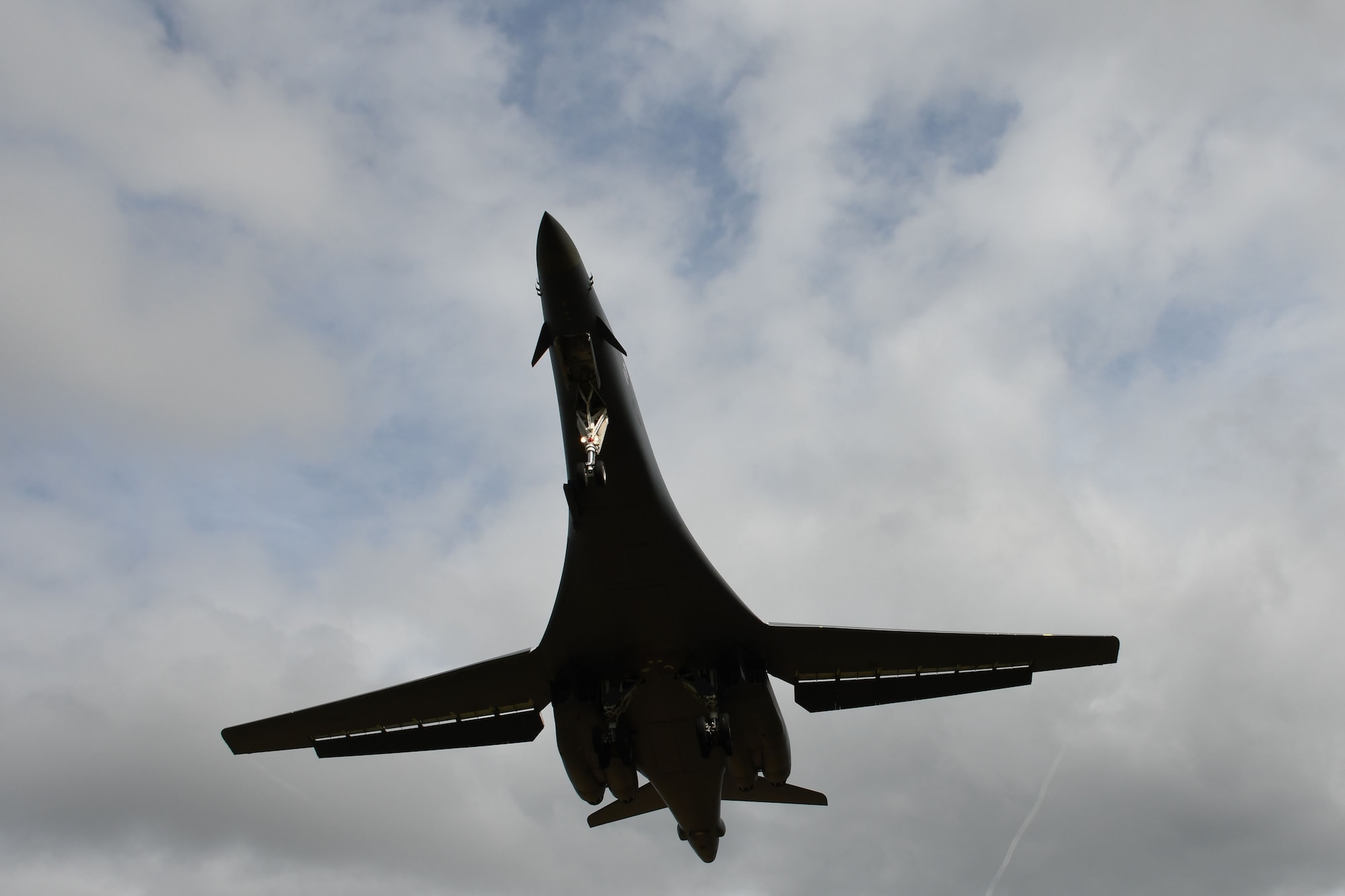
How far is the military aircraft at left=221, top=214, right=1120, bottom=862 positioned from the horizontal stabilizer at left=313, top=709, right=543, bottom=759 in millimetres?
34

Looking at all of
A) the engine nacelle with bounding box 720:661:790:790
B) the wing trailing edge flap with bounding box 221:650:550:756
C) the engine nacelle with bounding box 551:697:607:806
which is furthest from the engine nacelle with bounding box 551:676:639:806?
the engine nacelle with bounding box 720:661:790:790

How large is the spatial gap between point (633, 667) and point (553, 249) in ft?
28.6

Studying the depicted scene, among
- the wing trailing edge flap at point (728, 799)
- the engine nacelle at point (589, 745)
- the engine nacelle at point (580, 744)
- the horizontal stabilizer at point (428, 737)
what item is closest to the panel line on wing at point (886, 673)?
the wing trailing edge flap at point (728, 799)

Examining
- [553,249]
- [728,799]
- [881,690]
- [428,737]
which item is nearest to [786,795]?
[728,799]

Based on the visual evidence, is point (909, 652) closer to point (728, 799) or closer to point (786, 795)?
point (786, 795)

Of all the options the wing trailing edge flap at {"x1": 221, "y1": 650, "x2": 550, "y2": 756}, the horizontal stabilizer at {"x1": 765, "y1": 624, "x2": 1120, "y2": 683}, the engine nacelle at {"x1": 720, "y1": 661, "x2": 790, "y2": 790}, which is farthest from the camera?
the wing trailing edge flap at {"x1": 221, "y1": 650, "x2": 550, "y2": 756}

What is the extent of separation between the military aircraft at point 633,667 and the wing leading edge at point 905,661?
36 mm

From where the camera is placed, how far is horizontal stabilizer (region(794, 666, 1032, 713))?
21.4 m

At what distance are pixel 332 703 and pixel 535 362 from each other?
988cm

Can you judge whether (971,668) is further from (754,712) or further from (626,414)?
(626,414)

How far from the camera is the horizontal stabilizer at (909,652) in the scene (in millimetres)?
20438

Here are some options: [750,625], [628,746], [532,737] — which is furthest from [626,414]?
[532,737]

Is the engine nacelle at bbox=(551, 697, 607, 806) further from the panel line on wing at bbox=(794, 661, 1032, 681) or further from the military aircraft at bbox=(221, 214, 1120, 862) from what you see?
the panel line on wing at bbox=(794, 661, 1032, 681)

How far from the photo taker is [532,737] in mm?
22406
